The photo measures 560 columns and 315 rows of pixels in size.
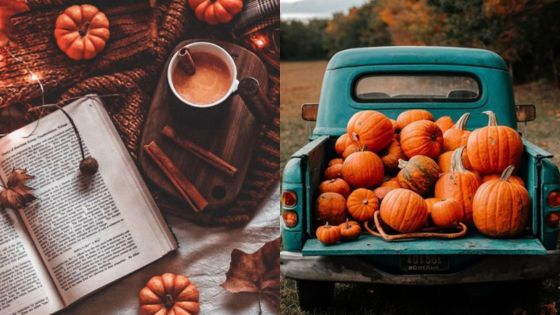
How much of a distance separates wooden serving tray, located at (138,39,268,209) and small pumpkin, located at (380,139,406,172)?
147 centimetres

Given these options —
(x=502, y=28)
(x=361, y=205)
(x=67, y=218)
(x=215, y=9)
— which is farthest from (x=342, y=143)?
(x=502, y=28)

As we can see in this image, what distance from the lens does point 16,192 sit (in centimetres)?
336

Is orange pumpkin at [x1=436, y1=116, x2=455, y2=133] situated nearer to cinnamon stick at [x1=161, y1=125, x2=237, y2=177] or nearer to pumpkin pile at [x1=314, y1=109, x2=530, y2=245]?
pumpkin pile at [x1=314, y1=109, x2=530, y2=245]

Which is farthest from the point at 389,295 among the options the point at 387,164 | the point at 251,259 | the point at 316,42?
the point at 316,42

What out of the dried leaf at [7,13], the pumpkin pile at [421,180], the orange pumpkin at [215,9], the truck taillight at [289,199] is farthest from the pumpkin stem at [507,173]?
the dried leaf at [7,13]

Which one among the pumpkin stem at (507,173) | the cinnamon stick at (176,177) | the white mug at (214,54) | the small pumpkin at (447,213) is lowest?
the small pumpkin at (447,213)

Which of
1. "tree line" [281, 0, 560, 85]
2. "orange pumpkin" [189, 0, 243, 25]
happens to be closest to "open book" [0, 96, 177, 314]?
"orange pumpkin" [189, 0, 243, 25]

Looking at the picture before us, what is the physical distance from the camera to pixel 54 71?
3354 mm

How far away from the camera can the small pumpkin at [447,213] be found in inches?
157

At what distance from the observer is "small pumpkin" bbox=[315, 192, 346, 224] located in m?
4.13

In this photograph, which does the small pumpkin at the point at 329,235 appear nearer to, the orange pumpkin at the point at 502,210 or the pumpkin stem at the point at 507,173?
the orange pumpkin at the point at 502,210

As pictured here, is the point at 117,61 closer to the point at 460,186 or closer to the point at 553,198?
the point at 460,186

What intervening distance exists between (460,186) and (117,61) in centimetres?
207

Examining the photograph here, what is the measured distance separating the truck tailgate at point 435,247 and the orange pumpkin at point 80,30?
153cm
